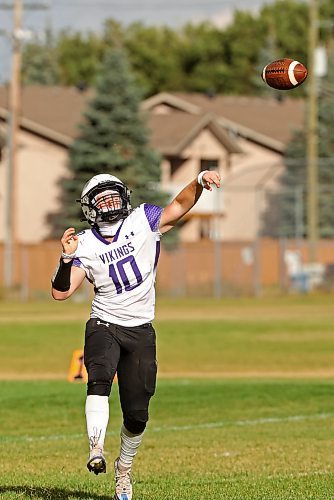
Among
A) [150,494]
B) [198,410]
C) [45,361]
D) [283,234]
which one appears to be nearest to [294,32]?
[283,234]

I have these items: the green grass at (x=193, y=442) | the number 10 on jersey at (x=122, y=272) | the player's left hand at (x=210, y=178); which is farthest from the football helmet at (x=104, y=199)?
the green grass at (x=193, y=442)

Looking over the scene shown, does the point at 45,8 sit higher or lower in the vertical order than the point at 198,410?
higher

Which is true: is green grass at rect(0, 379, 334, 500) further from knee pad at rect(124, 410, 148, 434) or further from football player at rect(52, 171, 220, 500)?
football player at rect(52, 171, 220, 500)

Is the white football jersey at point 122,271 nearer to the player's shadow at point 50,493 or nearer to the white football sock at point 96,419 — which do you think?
the white football sock at point 96,419

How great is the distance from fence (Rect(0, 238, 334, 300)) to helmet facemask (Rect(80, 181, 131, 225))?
3919cm

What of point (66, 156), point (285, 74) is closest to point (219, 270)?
point (66, 156)

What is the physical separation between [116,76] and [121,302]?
50520 mm

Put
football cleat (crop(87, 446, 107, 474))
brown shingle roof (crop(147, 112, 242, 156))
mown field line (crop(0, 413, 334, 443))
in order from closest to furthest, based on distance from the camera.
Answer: football cleat (crop(87, 446, 107, 474)) → mown field line (crop(0, 413, 334, 443)) → brown shingle roof (crop(147, 112, 242, 156))

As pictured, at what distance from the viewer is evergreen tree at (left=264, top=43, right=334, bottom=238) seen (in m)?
51.1

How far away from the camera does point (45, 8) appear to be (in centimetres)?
5022

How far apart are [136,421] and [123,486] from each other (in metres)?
0.44

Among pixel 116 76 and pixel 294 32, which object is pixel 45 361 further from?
pixel 294 32

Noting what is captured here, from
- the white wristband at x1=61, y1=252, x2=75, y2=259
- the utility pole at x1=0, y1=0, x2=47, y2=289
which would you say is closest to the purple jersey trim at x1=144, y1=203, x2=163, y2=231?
the white wristband at x1=61, y1=252, x2=75, y2=259

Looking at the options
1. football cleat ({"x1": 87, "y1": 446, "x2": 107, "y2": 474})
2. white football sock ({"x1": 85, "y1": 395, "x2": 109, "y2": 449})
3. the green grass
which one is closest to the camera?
football cleat ({"x1": 87, "y1": 446, "x2": 107, "y2": 474})
